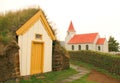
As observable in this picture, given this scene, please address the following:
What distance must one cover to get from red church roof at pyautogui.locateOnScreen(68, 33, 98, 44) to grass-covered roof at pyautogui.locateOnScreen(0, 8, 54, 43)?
4674cm

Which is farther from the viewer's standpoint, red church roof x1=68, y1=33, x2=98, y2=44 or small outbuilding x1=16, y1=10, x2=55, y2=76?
red church roof x1=68, y1=33, x2=98, y2=44

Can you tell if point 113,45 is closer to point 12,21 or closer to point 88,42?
point 88,42

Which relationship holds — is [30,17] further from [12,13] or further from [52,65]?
[52,65]

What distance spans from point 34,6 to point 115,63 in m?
9.38

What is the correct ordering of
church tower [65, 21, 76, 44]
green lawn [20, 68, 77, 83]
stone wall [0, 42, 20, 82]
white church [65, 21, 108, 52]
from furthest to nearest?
church tower [65, 21, 76, 44] → white church [65, 21, 108, 52] → green lawn [20, 68, 77, 83] → stone wall [0, 42, 20, 82]

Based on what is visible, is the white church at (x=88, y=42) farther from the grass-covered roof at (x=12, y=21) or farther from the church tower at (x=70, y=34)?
the grass-covered roof at (x=12, y=21)

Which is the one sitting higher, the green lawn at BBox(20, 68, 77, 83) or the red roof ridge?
the red roof ridge

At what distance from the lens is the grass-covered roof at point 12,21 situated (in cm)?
1405

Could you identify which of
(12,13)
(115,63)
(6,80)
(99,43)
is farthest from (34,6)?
(99,43)

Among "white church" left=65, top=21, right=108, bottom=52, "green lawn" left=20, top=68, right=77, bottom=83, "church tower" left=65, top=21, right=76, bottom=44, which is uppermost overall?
"church tower" left=65, top=21, right=76, bottom=44

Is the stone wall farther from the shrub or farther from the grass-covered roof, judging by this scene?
the shrub

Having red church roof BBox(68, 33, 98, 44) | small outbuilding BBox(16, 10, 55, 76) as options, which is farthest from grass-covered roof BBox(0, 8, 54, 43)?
red church roof BBox(68, 33, 98, 44)

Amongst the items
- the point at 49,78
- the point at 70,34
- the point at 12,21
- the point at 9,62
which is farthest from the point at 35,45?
the point at 70,34

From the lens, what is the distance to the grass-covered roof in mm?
14050
